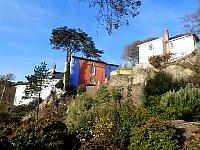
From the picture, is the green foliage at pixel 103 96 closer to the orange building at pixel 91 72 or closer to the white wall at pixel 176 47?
the white wall at pixel 176 47

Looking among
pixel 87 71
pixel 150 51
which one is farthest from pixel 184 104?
pixel 150 51

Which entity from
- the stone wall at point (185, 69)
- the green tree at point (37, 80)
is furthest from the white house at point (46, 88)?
the stone wall at point (185, 69)

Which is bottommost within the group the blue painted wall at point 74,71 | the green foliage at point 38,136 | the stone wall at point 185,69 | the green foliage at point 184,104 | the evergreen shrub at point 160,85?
the green foliage at point 38,136

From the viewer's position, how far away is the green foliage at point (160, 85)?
77.6 ft

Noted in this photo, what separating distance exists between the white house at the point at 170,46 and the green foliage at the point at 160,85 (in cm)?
1841

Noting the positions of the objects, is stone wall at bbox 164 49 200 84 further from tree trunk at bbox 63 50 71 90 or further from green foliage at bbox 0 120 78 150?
green foliage at bbox 0 120 78 150

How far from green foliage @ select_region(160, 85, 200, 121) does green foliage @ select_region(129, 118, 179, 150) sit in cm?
432

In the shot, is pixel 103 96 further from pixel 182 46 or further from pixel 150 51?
pixel 150 51

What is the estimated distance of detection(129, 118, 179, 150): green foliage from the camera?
30.2ft

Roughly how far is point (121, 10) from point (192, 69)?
2482 centimetres

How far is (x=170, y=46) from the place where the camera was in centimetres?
4675

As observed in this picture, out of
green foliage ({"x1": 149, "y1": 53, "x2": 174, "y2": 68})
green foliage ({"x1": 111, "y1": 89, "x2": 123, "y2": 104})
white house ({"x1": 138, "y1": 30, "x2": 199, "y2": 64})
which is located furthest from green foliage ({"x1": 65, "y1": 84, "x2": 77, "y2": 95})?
white house ({"x1": 138, "y1": 30, "x2": 199, "y2": 64})

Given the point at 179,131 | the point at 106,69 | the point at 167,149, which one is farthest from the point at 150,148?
the point at 106,69

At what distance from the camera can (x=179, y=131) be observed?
10594 millimetres
